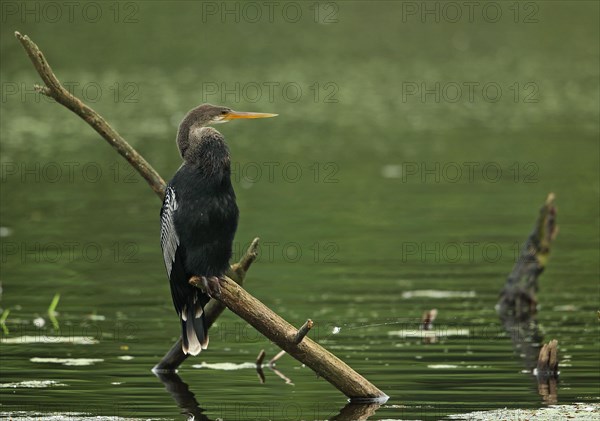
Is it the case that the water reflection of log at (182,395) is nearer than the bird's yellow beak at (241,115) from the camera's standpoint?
No

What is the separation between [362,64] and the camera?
4200cm

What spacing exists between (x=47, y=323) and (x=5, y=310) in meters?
0.82

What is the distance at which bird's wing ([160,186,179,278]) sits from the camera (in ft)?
28.3

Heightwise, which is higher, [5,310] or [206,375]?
[5,310]

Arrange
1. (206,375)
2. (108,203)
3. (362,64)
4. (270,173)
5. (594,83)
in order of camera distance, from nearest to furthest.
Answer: (206,375)
(108,203)
(270,173)
(594,83)
(362,64)

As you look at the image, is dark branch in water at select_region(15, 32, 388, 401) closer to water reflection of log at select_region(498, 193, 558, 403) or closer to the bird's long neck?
the bird's long neck

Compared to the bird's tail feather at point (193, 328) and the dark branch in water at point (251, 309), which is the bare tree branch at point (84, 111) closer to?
the dark branch in water at point (251, 309)

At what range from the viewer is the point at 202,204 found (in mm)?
8500

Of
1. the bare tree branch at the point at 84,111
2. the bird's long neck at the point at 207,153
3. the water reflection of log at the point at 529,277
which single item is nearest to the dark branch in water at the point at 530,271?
the water reflection of log at the point at 529,277

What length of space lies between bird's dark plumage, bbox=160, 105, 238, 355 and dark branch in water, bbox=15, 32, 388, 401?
0.73 ft

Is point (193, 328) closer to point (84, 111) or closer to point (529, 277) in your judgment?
point (84, 111)

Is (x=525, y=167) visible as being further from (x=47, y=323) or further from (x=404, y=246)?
(x=47, y=323)

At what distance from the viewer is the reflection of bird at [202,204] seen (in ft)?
27.9

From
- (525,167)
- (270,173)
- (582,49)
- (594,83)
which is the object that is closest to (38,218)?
(270,173)
